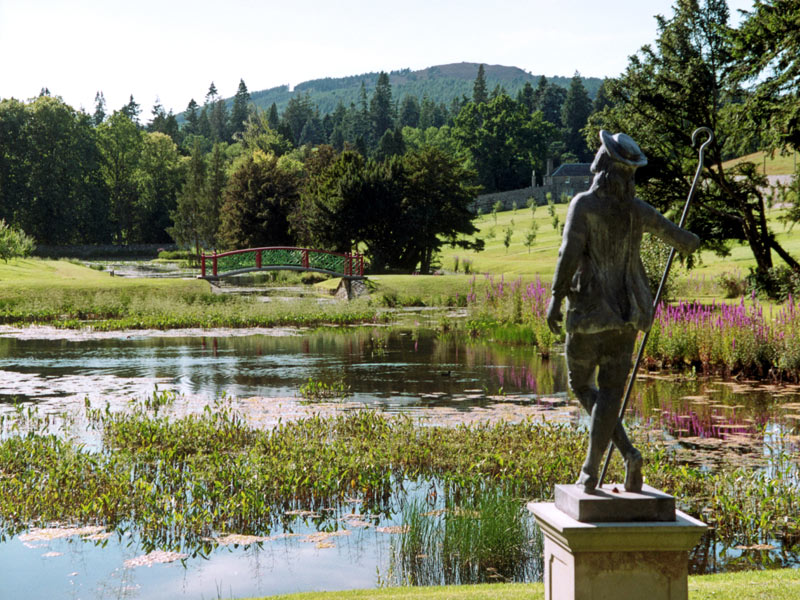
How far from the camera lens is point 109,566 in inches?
273

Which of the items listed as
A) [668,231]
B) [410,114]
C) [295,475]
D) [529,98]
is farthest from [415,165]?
[410,114]

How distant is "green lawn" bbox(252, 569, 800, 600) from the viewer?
5.49 meters

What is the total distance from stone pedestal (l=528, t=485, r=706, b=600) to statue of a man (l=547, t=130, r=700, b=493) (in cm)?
16

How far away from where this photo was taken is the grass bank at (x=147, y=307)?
96.8ft

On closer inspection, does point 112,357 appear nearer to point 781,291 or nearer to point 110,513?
point 110,513

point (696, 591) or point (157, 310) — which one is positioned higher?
point (157, 310)

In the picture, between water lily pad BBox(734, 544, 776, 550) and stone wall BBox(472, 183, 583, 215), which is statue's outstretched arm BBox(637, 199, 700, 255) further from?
stone wall BBox(472, 183, 583, 215)

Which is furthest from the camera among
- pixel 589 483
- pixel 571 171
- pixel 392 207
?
pixel 571 171

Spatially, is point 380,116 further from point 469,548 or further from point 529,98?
point 469,548

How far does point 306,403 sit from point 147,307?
20.5 metres

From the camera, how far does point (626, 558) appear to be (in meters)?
4.66

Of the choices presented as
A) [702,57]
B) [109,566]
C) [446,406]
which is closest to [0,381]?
[446,406]

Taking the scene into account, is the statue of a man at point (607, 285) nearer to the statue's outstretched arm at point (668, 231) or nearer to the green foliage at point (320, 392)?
the statue's outstretched arm at point (668, 231)

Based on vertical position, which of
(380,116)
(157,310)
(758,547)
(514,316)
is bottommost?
(758,547)
